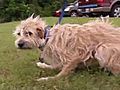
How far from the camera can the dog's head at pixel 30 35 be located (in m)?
6.30

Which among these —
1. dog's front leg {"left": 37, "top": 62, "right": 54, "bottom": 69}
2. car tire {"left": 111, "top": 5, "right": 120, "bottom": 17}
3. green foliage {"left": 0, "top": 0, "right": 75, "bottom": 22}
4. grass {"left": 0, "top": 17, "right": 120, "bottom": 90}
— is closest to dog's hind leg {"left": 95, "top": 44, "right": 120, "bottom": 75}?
grass {"left": 0, "top": 17, "right": 120, "bottom": 90}

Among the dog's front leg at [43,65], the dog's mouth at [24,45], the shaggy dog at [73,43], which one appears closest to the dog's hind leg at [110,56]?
the shaggy dog at [73,43]

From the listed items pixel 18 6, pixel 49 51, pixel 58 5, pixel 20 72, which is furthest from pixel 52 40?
pixel 58 5

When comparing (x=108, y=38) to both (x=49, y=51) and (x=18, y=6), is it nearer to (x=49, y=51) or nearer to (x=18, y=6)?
(x=49, y=51)

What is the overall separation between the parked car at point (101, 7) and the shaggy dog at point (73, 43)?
12969 mm

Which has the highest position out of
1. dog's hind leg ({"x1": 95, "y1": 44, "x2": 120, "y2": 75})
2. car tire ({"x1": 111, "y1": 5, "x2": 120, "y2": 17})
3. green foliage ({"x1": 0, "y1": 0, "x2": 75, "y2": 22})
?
dog's hind leg ({"x1": 95, "y1": 44, "x2": 120, "y2": 75})

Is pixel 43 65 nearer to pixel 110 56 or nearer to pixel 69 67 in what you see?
pixel 69 67

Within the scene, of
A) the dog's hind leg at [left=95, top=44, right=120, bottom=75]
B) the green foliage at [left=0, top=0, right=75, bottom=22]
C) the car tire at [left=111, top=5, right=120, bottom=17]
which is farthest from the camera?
the green foliage at [left=0, top=0, right=75, bottom=22]

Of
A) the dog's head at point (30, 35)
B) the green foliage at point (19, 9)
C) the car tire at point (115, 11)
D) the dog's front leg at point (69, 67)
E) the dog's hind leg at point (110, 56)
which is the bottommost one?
the green foliage at point (19, 9)

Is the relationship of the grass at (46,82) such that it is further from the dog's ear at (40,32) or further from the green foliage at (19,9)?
the green foliage at (19,9)

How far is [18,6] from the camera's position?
29688mm

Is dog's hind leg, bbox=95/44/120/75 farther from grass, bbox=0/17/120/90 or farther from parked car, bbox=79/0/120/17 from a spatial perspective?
parked car, bbox=79/0/120/17

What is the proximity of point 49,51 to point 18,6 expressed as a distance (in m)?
23.6

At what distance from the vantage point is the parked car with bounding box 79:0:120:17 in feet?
63.7
